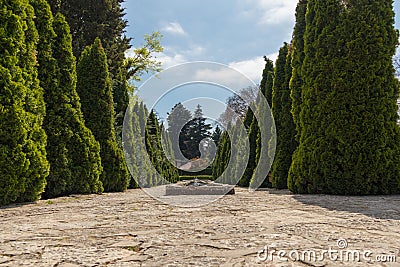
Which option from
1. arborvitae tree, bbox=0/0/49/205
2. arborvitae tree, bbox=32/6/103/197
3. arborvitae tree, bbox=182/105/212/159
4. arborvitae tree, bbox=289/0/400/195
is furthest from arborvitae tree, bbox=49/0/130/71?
arborvitae tree, bbox=289/0/400/195

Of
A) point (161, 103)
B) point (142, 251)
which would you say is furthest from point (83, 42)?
point (142, 251)

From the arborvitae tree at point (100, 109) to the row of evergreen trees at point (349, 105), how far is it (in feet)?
13.9

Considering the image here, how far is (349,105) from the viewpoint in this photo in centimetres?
578

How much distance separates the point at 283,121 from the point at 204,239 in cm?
641

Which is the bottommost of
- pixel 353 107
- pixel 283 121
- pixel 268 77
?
pixel 353 107

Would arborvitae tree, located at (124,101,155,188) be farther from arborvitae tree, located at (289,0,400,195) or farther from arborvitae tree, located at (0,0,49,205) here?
arborvitae tree, located at (289,0,400,195)

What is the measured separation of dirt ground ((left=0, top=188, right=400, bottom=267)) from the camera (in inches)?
68.9

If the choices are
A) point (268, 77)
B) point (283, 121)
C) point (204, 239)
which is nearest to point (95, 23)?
point (268, 77)

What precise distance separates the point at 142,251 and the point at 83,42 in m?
13.2

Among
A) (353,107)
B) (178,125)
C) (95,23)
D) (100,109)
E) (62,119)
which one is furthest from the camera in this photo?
(95,23)

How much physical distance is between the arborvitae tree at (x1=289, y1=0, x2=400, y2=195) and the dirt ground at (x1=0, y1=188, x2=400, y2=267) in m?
2.30

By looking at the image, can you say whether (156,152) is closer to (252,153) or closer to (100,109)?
(252,153)

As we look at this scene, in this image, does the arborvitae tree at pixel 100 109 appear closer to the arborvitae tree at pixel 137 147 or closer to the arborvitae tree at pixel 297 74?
the arborvitae tree at pixel 137 147

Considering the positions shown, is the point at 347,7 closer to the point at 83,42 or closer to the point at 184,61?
the point at 184,61
